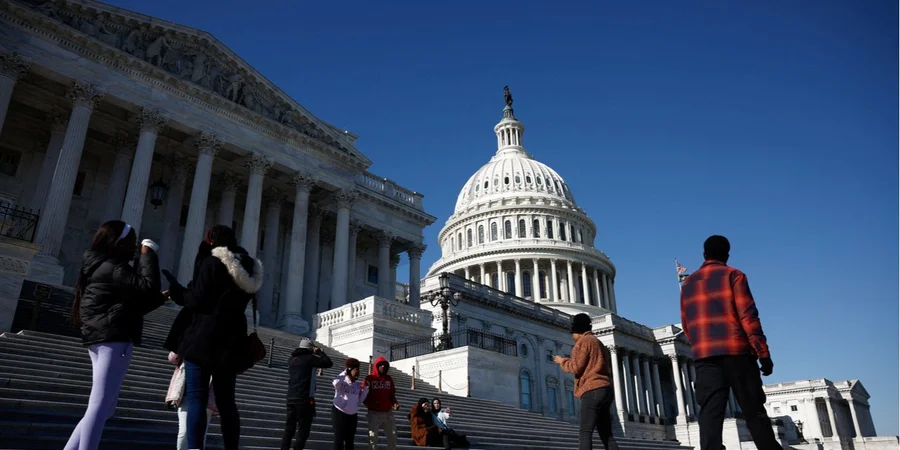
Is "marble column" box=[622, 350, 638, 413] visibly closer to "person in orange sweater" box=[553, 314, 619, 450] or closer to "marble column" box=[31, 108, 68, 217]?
"marble column" box=[31, 108, 68, 217]

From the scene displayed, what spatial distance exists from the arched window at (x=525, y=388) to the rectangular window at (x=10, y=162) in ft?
126

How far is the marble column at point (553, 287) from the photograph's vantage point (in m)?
84.4

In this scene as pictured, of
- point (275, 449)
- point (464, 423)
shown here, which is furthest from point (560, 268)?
point (275, 449)

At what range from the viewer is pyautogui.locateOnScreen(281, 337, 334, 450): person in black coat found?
9.45m

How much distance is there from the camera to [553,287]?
280ft

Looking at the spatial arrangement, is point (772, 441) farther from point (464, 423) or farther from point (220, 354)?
point (464, 423)

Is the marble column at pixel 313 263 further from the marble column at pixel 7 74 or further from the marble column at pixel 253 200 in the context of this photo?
the marble column at pixel 7 74

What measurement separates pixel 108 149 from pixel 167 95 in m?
5.10

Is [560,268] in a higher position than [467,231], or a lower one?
lower

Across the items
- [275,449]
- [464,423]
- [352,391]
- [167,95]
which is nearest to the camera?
[352,391]

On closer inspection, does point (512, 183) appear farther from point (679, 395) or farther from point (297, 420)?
point (297, 420)

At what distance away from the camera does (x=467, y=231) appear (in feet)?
317

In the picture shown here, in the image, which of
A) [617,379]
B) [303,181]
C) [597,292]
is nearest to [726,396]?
[303,181]

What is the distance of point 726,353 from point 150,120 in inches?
1101
